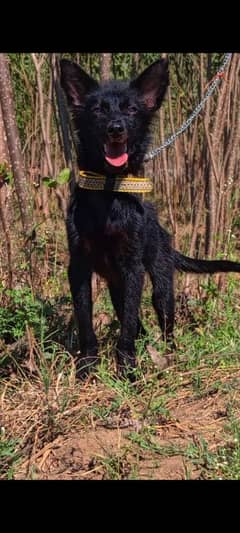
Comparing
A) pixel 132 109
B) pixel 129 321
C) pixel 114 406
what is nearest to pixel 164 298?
pixel 129 321

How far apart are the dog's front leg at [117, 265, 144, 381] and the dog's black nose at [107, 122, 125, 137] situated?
0.73 m

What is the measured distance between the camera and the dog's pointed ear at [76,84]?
386 centimetres

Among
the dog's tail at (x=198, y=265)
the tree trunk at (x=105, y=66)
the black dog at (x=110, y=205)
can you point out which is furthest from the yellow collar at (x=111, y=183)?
the tree trunk at (x=105, y=66)

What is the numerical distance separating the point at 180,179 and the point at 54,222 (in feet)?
3.82

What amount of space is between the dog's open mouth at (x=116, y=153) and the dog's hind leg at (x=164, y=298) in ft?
2.98

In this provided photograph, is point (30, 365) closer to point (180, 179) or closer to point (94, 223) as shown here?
point (94, 223)

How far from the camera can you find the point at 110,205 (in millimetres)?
3791

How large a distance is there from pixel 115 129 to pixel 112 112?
234 mm

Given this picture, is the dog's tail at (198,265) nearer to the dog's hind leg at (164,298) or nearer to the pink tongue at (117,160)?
the dog's hind leg at (164,298)

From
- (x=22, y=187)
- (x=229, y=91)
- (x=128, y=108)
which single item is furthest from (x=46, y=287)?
(x=229, y=91)

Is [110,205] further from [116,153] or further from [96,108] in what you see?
[96,108]

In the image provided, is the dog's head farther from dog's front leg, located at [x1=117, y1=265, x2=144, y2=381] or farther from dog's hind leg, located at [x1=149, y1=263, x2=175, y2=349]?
dog's hind leg, located at [x1=149, y1=263, x2=175, y2=349]

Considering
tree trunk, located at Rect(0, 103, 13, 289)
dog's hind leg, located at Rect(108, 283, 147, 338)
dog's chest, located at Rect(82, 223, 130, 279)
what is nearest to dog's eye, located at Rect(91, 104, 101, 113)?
dog's chest, located at Rect(82, 223, 130, 279)

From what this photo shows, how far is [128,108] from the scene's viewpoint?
3826 millimetres
